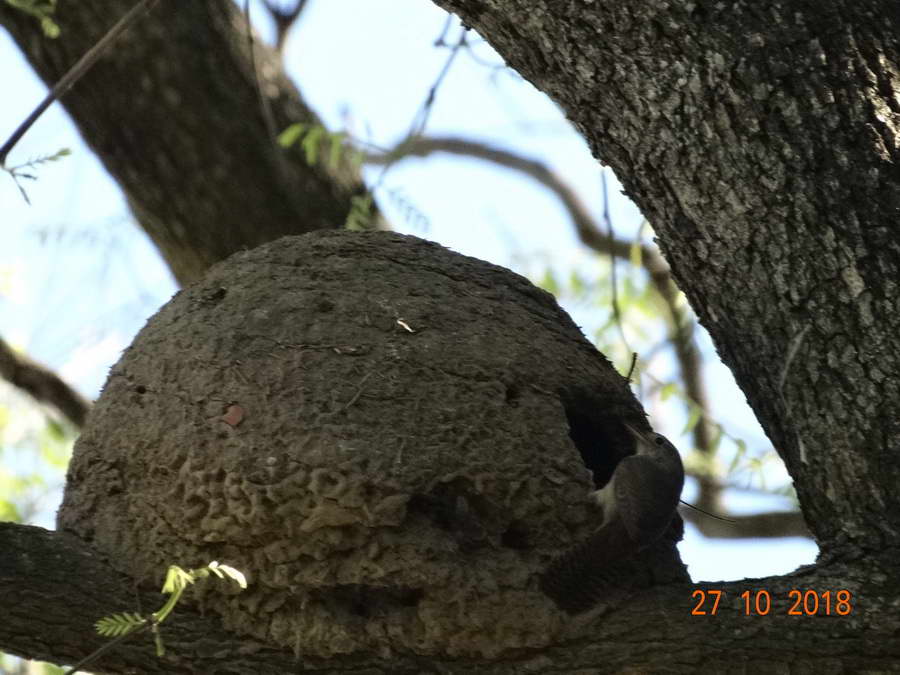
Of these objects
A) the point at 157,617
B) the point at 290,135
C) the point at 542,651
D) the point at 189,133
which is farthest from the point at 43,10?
the point at 542,651

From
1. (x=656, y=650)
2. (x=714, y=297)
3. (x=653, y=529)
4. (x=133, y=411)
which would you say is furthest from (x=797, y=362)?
(x=133, y=411)

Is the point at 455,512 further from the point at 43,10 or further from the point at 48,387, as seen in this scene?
the point at 48,387

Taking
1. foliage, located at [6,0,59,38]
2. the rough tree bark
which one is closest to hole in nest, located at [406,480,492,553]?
the rough tree bark

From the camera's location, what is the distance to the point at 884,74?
10.4 feet

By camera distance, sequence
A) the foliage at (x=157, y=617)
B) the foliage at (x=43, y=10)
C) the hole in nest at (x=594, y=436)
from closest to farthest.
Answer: the foliage at (x=157, y=617) → the hole in nest at (x=594, y=436) → the foliage at (x=43, y=10)

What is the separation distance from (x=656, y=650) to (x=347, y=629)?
0.68m

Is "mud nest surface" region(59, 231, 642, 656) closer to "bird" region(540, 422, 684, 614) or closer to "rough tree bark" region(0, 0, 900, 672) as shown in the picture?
"bird" region(540, 422, 684, 614)

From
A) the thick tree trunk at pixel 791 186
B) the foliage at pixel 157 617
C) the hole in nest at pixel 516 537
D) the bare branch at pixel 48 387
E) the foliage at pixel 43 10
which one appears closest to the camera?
the foliage at pixel 157 617

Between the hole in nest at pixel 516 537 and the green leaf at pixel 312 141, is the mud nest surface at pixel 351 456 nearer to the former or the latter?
the hole in nest at pixel 516 537

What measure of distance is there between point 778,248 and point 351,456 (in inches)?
42.5

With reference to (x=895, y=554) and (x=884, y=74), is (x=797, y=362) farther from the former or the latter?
(x=884, y=74)
